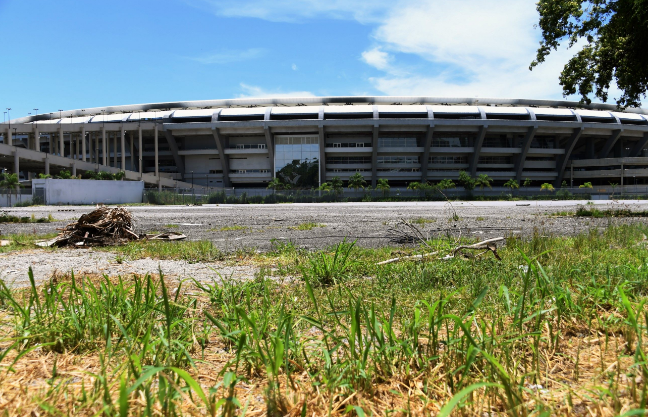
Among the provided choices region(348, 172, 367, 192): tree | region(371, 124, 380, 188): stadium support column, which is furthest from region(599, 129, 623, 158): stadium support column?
region(348, 172, 367, 192): tree

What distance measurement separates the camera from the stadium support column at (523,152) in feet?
194

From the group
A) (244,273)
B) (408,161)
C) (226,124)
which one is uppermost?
(226,124)

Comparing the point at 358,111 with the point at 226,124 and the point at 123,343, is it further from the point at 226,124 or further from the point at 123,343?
the point at 123,343

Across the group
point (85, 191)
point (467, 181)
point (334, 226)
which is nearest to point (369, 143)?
point (467, 181)

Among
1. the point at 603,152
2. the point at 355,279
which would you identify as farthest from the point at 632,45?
the point at 603,152

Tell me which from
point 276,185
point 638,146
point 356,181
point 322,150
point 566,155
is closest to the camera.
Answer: point 276,185

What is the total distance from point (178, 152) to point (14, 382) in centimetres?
6563

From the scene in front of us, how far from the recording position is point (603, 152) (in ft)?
215

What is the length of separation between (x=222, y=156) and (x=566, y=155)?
55.1 metres

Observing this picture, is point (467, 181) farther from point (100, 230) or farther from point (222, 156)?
point (100, 230)

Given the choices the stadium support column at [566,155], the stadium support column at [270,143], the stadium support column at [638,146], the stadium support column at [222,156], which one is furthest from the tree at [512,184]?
the stadium support column at [222,156]

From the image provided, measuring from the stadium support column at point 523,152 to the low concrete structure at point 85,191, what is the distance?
54423mm

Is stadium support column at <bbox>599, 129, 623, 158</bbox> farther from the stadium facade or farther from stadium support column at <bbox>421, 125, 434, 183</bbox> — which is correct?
stadium support column at <bbox>421, 125, 434, 183</bbox>

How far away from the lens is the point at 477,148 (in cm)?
6009
